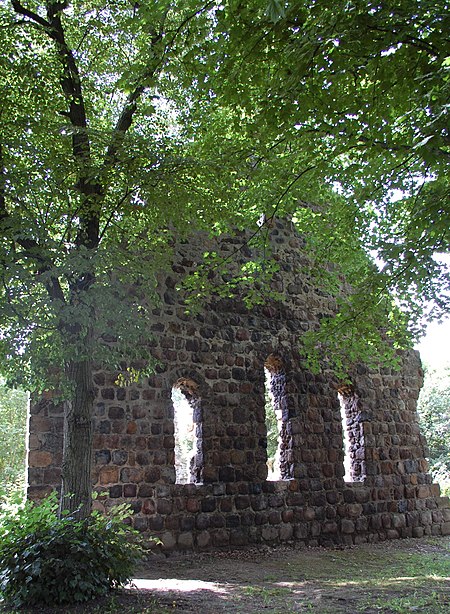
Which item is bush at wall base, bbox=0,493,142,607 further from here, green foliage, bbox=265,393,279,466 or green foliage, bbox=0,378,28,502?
green foliage, bbox=0,378,28,502

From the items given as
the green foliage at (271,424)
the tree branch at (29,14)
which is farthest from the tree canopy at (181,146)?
the green foliage at (271,424)

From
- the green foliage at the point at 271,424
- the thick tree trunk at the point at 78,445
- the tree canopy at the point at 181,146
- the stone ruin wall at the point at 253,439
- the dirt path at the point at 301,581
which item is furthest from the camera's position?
the green foliage at the point at 271,424

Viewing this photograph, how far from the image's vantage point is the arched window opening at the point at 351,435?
38.6 ft

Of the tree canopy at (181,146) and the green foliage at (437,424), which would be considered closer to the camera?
the tree canopy at (181,146)

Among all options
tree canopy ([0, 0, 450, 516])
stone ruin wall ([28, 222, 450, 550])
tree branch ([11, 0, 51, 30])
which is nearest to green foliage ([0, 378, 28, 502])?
stone ruin wall ([28, 222, 450, 550])

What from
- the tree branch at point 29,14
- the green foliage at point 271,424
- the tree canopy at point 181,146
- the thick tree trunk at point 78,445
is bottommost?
the thick tree trunk at point 78,445

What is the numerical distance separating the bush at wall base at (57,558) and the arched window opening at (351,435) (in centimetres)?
673

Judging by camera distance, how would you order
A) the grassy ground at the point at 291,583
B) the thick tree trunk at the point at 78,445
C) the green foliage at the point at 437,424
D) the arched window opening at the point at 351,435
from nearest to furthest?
the grassy ground at the point at 291,583
the thick tree trunk at the point at 78,445
the arched window opening at the point at 351,435
the green foliage at the point at 437,424

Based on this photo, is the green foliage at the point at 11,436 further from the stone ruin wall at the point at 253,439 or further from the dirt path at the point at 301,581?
the dirt path at the point at 301,581

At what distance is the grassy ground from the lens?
216 inches

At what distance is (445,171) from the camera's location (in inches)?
244

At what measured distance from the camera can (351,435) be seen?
39.5 ft

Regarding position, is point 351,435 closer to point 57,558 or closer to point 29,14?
point 57,558

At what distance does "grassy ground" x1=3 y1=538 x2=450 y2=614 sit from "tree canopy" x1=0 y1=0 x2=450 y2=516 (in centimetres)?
142
